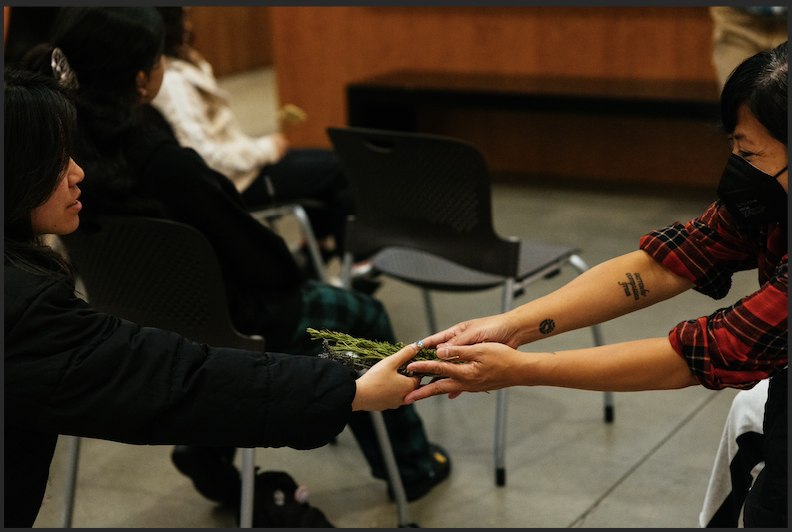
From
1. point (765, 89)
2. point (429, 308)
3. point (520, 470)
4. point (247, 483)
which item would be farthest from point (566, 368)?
point (429, 308)

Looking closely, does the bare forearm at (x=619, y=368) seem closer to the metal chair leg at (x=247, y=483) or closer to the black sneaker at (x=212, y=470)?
the metal chair leg at (x=247, y=483)

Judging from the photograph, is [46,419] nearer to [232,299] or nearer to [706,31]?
[232,299]

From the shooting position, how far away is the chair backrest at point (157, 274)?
5.79 feet

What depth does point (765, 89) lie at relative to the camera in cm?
123

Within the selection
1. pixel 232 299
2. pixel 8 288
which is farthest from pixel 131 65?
pixel 8 288

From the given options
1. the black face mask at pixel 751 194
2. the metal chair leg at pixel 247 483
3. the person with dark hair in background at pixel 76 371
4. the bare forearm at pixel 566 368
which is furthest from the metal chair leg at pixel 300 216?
the black face mask at pixel 751 194

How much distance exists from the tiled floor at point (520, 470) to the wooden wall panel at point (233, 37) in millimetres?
6437

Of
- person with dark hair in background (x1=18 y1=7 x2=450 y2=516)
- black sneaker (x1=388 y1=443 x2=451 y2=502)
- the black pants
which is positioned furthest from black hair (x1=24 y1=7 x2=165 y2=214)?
the black pants

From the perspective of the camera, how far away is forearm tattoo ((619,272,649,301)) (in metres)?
1.56

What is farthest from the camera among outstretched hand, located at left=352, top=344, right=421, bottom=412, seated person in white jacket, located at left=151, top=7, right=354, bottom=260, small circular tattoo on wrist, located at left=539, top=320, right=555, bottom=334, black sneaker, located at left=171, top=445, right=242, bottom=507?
seated person in white jacket, located at left=151, top=7, right=354, bottom=260

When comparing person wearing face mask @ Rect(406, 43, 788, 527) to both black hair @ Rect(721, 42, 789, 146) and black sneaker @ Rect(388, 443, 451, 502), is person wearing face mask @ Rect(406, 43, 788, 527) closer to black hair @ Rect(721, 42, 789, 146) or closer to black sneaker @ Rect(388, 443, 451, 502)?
black hair @ Rect(721, 42, 789, 146)

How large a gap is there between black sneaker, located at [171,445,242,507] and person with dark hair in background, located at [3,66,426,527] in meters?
0.87

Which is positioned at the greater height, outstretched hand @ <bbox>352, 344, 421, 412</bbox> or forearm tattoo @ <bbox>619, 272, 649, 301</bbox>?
forearm tattoo @ <bbox>619, 272, 649, 301</bbox>

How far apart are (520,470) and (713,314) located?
113 cm
